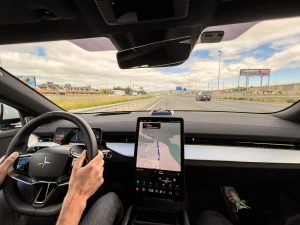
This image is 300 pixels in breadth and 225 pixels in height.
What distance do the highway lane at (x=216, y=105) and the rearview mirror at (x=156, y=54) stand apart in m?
0.87

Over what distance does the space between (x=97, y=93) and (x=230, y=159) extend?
7.39 ft

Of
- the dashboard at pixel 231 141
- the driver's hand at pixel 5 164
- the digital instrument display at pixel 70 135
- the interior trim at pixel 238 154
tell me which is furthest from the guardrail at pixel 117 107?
the driver's hand at pixel 5 164

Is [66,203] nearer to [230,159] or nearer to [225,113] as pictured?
[230,159]

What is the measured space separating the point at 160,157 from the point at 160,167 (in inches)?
4.1

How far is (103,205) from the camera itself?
205cm

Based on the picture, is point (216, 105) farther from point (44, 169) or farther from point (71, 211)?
point (71, 211)

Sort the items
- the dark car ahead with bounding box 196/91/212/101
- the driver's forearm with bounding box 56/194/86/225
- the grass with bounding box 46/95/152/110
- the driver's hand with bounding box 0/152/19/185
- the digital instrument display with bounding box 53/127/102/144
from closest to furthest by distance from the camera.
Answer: the driver's forearm with bounding box 56/194/86/225, the driver's hand with bounding box 0/152/19/185, the digital instrument display with bounding box 53/127/102/144, the grass with bounding box 46/95/152/110, the dark car ahead with bounding box 196/91/212/101

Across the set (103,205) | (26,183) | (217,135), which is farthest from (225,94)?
(26,183)

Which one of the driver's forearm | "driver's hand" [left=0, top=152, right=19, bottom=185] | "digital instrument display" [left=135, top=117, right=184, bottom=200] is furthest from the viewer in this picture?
"digital instrument display" [left=135, top=117, right=184, bottom=200]

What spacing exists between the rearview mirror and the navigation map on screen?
70 cm

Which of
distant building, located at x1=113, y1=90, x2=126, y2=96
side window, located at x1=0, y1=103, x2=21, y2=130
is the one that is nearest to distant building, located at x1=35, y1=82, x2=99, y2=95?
side window, located at x1=0, y1=103, x2=21, y2=130

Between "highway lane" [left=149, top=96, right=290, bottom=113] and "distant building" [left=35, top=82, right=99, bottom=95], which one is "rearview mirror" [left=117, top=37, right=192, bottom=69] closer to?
"highway lane" [left=149, top=96, right=290, bottom=113]

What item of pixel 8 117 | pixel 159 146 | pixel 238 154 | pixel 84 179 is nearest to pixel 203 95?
pixel 238 154

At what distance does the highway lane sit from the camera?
383 centimetres
